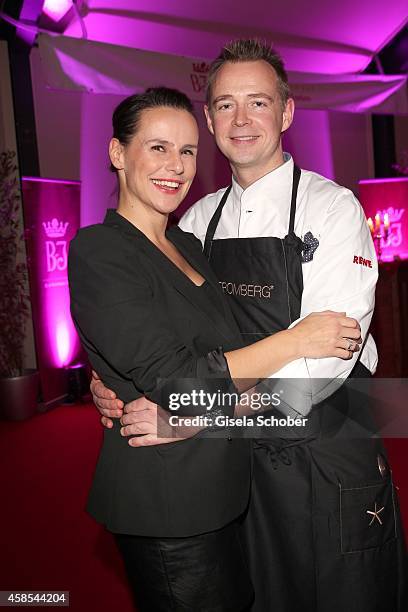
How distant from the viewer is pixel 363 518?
65.6 inches

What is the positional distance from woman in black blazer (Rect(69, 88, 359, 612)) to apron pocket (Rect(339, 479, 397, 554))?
336 mm

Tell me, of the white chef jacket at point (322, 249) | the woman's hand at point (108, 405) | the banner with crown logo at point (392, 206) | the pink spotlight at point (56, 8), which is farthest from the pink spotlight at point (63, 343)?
the woman's hand at point (108, 405)

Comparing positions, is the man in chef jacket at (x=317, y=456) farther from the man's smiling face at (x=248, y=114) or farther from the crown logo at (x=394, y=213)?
the crown logo at (x=394, y=213)

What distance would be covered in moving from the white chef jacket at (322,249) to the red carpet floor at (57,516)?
1444 mm

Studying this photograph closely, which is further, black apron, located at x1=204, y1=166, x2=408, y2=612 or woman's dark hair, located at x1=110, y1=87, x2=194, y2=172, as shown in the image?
black apron, located at x1=204, y1=166, x2=408, y2=612

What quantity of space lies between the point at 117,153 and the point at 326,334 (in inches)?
25.1

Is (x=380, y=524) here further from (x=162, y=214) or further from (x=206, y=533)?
(x=162, y=214)

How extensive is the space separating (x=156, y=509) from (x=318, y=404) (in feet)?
1.82

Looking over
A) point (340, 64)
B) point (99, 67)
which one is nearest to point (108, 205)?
point (99, 67)

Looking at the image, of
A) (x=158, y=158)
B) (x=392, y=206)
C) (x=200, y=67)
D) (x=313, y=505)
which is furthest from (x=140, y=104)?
(x=392, y=206)

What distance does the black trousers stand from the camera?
131 centimetres

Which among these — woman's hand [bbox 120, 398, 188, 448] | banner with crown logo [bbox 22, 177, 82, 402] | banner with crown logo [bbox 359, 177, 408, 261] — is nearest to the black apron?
woman's hand [bbox 120, 398, 188, 448]

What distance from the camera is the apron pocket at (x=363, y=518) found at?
5.44 feet

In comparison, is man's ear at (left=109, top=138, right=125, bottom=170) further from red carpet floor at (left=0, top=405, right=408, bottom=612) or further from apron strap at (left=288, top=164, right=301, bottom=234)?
red carpet floor at (left=0, top=405, right=408, bottom=612)
